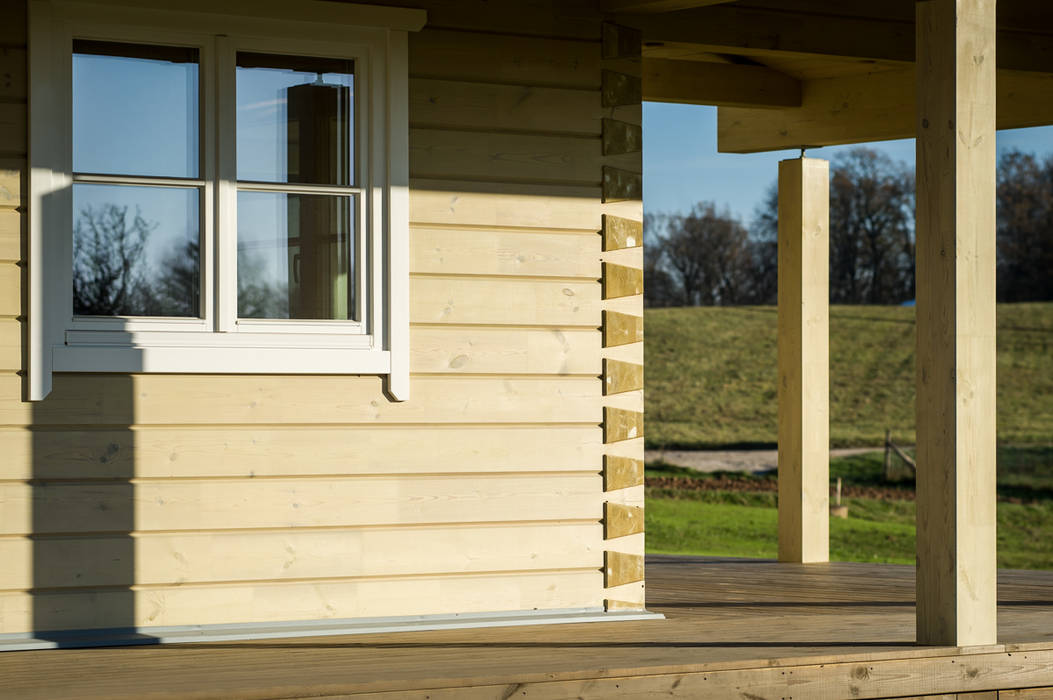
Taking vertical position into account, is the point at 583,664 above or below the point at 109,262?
below

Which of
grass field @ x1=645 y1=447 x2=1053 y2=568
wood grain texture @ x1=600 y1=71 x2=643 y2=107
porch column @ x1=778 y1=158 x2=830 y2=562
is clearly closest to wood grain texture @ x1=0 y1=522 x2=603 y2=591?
wood grain texture @ x1=600 y1=71 x2=643 y2=107

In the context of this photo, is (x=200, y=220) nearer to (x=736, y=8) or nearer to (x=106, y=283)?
(x=106, y=283)

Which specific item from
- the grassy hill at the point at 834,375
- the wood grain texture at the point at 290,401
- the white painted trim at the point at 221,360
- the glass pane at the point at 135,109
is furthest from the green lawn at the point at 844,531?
the glass pane at the point at 135,109

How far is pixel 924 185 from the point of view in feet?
12.1

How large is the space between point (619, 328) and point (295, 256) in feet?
4.06

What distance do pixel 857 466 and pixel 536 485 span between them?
13.6 meters

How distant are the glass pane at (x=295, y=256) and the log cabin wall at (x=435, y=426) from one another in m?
0.24

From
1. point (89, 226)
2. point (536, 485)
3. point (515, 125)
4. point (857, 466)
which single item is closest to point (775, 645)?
point (536, 485)

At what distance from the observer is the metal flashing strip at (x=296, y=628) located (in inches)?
149

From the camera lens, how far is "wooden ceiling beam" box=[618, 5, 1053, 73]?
4.53 meters

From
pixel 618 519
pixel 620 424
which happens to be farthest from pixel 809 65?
pixel 618 519

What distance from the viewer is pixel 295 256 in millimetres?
4078

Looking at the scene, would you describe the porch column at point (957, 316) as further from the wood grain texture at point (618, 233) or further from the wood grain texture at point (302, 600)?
the wood grain texture at point (302, 600)

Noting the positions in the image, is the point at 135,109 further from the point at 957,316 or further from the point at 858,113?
the point at 858,113
